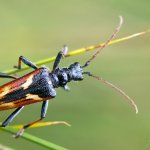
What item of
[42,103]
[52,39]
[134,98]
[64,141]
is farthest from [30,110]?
[134,98]

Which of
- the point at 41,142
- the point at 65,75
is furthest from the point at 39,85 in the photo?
the point at 41,142

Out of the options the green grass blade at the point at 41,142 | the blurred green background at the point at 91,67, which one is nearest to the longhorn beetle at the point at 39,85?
the blurred green background at the point at 91,67

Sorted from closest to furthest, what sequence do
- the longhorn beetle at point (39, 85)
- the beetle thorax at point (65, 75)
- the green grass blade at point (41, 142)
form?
the green grass blade at point (41, 142), the longhorn beetle at point (39, 85), the beetle thorax at point (65, 75)

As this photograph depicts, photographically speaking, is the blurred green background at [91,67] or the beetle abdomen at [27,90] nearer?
the beetle abdomen at [27,90]

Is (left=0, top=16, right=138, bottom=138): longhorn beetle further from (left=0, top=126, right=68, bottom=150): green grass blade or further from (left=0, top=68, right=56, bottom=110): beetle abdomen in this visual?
(left=0, top=126, right=68, bottom=150): green grass blade

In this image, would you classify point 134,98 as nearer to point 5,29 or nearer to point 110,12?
point 110,12

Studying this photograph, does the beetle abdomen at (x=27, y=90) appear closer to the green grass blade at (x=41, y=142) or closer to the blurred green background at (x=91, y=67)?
the blurred green background at (x=91, y=67)
